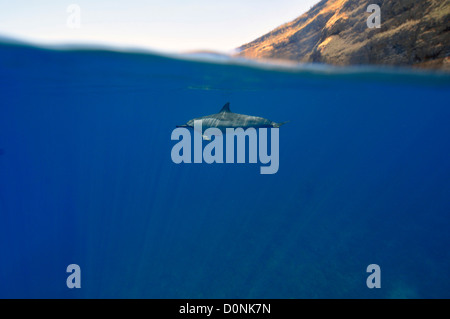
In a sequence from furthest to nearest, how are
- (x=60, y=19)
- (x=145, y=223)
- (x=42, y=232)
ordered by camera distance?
(x=145, y=223) < (x=42, y=232) < (x=60, y=19)

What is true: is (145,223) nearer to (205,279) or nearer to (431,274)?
(205,279)

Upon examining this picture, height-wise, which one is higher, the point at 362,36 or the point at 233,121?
the point at 362,36

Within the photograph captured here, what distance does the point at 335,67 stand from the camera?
1225 centimetres

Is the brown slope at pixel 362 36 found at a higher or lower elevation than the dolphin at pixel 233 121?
higher

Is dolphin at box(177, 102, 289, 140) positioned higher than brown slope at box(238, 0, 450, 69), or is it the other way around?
brown slope at box(238, 0, 450, 69)

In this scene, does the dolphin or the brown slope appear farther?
the dolphin

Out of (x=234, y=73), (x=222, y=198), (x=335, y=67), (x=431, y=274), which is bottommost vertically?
(x=431, y=274)

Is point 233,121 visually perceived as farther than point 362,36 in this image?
No

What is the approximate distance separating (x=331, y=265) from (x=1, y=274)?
13.6 metres

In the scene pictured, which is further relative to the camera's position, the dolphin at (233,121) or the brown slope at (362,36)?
the dolphin at (233,121)

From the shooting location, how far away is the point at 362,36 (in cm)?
983

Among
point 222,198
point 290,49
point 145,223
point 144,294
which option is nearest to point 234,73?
point 290,49

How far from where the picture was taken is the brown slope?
8.42 meters

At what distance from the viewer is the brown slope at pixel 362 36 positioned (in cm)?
842
